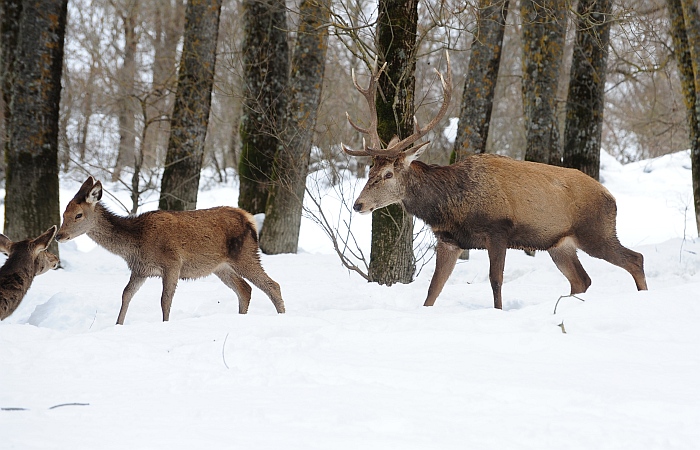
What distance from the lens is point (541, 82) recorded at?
1181 centimetres

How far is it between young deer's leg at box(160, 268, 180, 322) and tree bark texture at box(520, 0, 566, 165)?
21.8ft

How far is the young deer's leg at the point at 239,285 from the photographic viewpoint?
7.68m

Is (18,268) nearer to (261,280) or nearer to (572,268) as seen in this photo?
(261,280)

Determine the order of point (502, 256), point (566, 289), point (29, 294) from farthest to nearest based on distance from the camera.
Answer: point (566, 289) < point (29, 294) < point (502, 256)

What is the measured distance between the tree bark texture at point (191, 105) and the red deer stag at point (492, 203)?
16.8 feet

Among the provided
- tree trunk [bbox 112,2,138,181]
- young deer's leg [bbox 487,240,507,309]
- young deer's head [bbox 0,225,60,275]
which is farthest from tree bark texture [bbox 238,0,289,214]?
tree trunk [bbox 112,2,138,181]

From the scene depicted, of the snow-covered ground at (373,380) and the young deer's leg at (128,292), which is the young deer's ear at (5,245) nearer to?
the young deer's leg at (128,292)

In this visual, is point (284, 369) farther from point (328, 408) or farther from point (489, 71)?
point (489, 71)

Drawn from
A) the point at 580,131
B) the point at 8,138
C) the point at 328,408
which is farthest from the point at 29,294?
the point at 580,131

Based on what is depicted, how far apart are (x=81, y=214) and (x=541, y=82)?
739 cm

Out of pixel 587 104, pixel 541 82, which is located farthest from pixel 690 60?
pixel 541 82

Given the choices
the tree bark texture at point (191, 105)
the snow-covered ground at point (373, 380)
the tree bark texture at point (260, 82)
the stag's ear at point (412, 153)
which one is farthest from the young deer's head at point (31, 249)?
the tree bark texture at point (260, 82)

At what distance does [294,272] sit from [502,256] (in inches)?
151

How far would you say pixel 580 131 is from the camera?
38.2 feet
